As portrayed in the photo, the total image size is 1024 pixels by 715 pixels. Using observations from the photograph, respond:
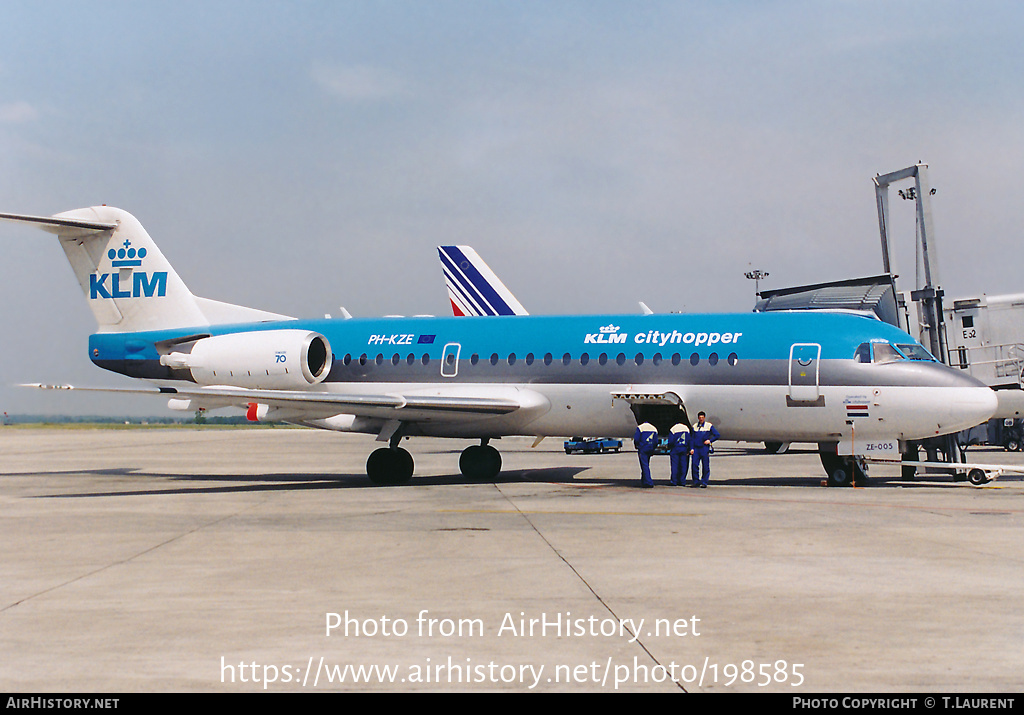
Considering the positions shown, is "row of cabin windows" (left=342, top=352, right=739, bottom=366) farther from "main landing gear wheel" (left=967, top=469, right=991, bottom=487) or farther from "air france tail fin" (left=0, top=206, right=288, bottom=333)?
"main landing gear wheel" (left=967, top=469, right=991, bottom=487)

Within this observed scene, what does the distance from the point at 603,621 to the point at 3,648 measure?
429cm

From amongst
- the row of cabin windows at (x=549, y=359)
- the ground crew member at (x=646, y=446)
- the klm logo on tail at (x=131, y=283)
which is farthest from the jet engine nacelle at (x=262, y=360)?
the ground crew member at (x=646, y=446)

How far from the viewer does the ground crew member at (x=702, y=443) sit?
64.1ft

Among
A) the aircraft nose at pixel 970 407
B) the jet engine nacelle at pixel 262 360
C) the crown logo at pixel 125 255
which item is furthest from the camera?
the crown logo at pixel 125 255

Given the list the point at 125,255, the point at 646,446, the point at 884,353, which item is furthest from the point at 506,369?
the point at 125,255

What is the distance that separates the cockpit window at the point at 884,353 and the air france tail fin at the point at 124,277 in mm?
16260

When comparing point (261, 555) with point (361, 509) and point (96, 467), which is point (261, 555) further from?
point (96, 467)

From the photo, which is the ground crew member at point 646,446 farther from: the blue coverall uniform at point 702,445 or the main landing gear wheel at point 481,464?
the main landing gear wheel at point 481,464

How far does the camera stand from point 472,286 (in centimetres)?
5041

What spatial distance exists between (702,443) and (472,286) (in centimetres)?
3195

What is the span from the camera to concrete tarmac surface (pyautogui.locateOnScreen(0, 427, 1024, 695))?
5.94m

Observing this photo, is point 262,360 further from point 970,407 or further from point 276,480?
point 970,407

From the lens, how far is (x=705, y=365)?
66.1 feet

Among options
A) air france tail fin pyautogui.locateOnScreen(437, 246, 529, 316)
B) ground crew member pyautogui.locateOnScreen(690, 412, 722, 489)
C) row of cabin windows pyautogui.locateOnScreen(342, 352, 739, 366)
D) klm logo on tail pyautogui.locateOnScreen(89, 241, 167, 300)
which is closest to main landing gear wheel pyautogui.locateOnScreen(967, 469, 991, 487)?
ground crew member pyautogui.locateOnScreen(690, 412, 722, 489)
